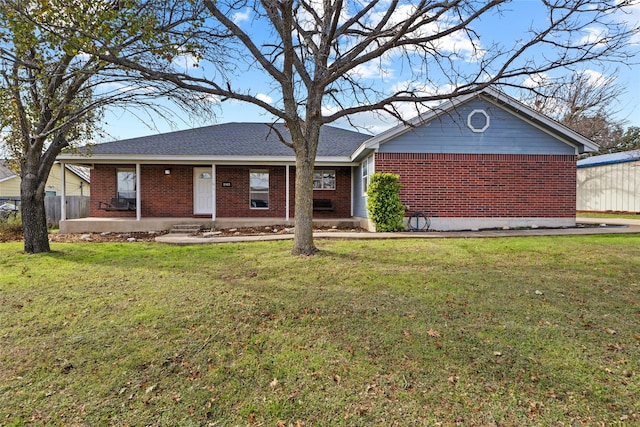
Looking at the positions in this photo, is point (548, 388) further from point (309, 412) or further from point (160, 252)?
point (160, 252)

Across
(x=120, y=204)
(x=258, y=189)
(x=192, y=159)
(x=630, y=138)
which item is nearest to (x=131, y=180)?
(x=120, y=204)

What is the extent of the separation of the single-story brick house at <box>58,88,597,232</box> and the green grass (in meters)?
5.36

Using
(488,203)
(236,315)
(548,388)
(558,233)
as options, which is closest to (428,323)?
(548,388)

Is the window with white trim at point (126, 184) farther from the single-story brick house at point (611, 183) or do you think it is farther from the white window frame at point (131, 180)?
the single-story brick house at point (611, 183)

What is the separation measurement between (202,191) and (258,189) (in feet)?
7.43

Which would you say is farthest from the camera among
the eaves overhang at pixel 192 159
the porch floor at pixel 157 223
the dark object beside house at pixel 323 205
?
the dark object beside house at pixel 323 205

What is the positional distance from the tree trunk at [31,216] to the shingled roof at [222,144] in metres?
4.15

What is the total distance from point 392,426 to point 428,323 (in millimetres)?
1677

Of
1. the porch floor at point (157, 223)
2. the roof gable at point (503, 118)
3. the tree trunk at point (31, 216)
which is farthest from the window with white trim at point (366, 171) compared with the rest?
the tree trunk at point (31, 216)

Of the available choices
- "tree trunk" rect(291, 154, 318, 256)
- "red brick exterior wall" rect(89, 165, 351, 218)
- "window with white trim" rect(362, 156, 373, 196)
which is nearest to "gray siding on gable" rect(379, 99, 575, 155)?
"window with white trim" rect(362, 156, 373, 196)

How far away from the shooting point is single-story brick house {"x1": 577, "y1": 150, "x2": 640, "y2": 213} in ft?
61.3

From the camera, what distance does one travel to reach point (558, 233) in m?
9.81

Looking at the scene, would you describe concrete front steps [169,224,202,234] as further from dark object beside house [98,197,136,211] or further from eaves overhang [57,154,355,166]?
dark object beside house [98,197,136,211]

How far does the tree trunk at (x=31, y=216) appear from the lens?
26.2ft
